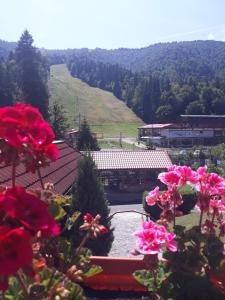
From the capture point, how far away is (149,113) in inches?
4321

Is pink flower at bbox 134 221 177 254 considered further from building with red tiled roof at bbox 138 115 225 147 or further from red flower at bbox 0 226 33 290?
building with red tiled roof at bbox 138 115 225 147

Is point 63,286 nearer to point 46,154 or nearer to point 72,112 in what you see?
point 46,154

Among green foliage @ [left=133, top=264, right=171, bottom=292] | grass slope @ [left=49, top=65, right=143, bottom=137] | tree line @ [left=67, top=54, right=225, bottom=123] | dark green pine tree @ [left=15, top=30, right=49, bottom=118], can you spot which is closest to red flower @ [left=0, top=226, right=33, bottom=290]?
green foliage @ [left=133, top=264, right=171, bottom=292]

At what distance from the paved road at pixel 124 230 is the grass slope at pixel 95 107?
7751 centimetres

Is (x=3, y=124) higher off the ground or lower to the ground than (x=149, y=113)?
higher

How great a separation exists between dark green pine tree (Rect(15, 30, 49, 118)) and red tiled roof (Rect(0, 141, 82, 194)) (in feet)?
108

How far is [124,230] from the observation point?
17109mm

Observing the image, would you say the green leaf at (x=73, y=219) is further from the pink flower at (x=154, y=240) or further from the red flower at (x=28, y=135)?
the red flower at (x=28, y=135)

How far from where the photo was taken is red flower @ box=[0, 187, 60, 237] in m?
1.08

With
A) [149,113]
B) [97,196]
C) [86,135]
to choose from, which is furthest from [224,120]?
[97,196]

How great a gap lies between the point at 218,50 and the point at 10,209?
20792cm

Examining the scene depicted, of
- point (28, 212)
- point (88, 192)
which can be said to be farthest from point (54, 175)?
point (28, 212)

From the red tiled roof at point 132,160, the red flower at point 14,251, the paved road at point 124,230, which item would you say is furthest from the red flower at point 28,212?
the red tiled roof at point 132,160

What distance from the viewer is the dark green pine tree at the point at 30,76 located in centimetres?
4878
